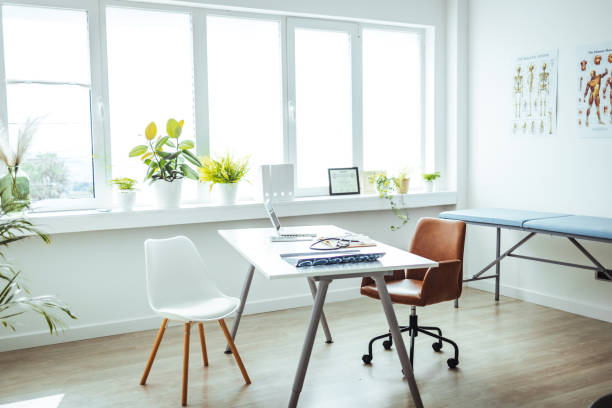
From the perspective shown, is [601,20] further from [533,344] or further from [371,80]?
[533,344]

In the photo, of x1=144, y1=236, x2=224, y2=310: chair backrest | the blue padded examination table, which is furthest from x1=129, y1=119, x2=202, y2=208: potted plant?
the blue padded examination table

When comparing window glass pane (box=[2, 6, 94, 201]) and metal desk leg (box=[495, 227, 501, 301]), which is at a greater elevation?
window glass pane (box=[2, 6, 94, 201])

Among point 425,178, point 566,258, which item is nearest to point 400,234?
point 425,178

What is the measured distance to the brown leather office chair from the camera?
124 inches

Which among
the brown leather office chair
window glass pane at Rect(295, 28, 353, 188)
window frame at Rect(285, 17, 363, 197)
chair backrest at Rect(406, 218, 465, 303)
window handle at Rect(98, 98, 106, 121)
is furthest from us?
window glass pane at Rect(295, 28, 353, 188)

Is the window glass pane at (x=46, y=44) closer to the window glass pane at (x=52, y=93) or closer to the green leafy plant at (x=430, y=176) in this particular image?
the window glass pane at (x=52, y=93)

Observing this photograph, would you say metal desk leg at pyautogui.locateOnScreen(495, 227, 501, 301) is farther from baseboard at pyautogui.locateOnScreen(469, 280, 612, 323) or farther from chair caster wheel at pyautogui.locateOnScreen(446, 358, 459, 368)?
chair caster wheel at pyautogui.locateOnScreen(446, 358, 459, 368)

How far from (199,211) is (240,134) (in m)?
0.78

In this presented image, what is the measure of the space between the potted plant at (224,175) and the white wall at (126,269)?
0.81 feet

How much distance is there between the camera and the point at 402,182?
4.95 metres

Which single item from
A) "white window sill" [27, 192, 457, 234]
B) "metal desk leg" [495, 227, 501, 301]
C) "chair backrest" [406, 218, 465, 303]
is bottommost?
"metal desk leg" [495, 227, 501, 301]

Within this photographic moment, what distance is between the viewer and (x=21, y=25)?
3.80 m

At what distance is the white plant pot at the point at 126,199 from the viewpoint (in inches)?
157

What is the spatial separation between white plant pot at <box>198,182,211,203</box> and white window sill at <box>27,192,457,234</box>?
76 millimetres
